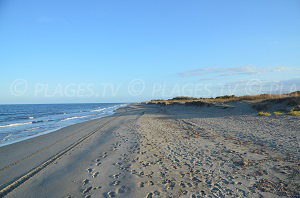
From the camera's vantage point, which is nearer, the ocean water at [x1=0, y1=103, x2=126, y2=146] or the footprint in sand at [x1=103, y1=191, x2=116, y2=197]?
the footprint in sand at [x1=103, y1=191, x2=116, y2=197]

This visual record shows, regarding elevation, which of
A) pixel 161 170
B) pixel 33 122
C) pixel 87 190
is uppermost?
pixel 161 170

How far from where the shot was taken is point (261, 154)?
274 inches

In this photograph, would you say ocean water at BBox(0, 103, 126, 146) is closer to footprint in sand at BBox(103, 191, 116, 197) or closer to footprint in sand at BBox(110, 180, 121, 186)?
footprint in sand at BBox(110, 180, 121, 186)

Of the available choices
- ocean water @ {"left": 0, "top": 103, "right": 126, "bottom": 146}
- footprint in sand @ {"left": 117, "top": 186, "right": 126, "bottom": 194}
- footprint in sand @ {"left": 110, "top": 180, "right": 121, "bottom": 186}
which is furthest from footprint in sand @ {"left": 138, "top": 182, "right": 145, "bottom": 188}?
ocean water @ {"left": 0, "top": 103, "right": 126, "bottom": 146}

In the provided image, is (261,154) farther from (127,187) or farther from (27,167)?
(27,167)

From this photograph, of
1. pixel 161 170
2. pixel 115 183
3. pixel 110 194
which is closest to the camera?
pixel 110 194

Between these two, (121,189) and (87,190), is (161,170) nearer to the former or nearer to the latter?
(121,189)

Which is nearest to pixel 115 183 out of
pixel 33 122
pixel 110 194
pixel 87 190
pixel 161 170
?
pixel 110 194

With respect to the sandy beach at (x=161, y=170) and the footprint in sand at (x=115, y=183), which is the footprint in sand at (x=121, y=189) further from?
Result: the footprint in sand at (x=115, y=183)

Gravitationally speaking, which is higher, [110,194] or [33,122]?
[110,194]

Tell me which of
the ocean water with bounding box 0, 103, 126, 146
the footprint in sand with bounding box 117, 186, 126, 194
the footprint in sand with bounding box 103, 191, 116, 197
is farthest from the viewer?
the ocean water with bounding box 0, 103, 126, 146

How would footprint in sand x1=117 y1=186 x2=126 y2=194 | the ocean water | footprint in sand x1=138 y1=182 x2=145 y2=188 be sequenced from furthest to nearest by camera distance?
the ocean water, footprint in sand x1=138 y1=182 x2=145 y2=188, footprint in sand x1=117 y1=186 x2=126 y2=194

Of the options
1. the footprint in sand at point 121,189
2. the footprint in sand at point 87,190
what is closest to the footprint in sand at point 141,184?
the footprint in sand at point 121,189

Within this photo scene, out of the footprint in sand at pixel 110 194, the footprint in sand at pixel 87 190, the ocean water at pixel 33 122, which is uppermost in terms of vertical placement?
the footprint in sand at pixel 110 194
